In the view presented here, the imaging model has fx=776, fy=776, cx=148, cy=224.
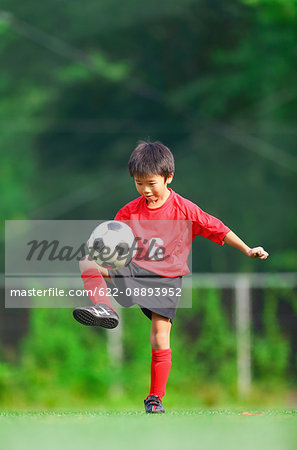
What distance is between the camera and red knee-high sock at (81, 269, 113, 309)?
15.3 ft

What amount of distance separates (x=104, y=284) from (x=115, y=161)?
8583mm

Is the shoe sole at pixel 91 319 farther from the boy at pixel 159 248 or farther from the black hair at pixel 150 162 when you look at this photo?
the black hair at pixel 150 162

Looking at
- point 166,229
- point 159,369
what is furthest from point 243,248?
point 159,369

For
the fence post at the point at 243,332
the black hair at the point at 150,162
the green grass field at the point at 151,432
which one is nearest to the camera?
the green grass field at the point at 151,432

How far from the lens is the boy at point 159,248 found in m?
4.62

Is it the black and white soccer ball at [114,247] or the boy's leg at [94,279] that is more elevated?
Answer: the black and white soccer ball at [114,247]

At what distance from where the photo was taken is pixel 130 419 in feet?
13.1

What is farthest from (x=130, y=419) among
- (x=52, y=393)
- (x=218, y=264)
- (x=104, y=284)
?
(x=218, y=264)

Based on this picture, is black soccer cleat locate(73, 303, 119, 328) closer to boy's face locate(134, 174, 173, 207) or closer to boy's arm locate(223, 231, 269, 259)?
boy's face locate(134, 174, 173, 207)

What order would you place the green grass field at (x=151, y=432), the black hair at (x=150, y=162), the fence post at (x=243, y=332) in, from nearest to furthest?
1. the green grass field at (x=151, y=432)
2. the black hair at (x=150, y=162)
3. the fence post at (x=243, y=332)

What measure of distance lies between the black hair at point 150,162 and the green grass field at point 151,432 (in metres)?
1.40

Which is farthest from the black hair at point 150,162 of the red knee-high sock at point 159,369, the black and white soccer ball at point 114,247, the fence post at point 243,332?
the fence post at point 243,332

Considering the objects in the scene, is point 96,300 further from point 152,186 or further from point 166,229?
point 152,186

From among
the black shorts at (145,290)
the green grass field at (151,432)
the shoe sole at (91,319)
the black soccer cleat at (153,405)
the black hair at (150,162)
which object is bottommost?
the green grass field at (151,432)
